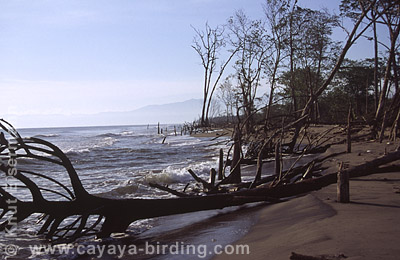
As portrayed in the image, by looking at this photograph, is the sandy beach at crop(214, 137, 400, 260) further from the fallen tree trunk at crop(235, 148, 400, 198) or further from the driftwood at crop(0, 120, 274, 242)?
the driftwood at crop(0, 120, 274, 242)

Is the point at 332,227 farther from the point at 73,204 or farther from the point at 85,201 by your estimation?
the point at 73,204

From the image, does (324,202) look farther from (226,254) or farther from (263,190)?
(226,254)

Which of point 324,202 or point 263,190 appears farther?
point 263,190

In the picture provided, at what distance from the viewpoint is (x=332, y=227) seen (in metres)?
4.32

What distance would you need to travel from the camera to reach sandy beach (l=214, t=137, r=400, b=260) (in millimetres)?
3518

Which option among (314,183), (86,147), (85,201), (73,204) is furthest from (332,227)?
(86,147)

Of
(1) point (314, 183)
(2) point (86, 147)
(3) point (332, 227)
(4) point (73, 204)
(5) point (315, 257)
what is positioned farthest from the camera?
(2) point (86, 147)

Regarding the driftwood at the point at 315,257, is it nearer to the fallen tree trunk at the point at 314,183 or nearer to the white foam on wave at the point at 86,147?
the fallen tree trunk at the point at 314,183

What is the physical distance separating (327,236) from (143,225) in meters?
3.60

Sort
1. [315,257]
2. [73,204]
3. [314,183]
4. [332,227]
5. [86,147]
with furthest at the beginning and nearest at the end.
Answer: [86,147] → [314,183] → [73,204] → [332,227] → [315,257]

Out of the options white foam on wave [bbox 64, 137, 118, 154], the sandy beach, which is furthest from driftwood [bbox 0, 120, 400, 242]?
white foam on wave [bbox 64, 137, 118, 154]

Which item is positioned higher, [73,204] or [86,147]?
[73,204]

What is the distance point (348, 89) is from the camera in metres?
44.2

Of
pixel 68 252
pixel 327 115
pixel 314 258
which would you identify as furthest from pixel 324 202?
pixel 327 115
